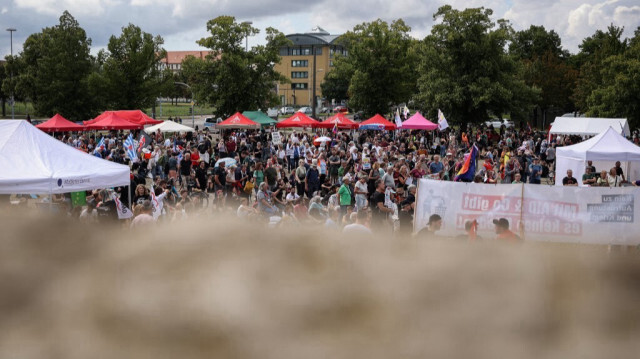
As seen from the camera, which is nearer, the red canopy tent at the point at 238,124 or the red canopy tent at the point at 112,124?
the red canopy tent at the point at 238,124

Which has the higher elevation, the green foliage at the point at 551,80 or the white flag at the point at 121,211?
the green foliage at the point at 551,80

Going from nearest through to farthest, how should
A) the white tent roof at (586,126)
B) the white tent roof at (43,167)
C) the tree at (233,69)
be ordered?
the white tent roof at (43,167) → the white tent roof at (586,126) → the tree at (233,69)

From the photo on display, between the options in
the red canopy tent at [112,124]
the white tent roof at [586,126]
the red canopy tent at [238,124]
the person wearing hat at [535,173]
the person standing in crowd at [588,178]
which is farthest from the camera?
the red canopy tent at [112,124]

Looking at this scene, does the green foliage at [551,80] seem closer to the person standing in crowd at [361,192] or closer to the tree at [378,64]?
the tree at [378,64]

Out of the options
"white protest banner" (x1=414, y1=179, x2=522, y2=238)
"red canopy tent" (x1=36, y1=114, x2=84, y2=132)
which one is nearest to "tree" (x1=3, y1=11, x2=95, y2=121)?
"red canopy tent" (x1=36, y1=114, x2=84, y2=132)

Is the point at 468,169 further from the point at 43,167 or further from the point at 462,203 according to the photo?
the point at 43,167

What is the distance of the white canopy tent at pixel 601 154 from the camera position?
1523 centimetres

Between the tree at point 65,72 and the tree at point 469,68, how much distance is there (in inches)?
1089

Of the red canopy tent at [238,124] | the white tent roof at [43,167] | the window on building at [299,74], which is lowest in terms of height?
the white tent roof at [43,167]

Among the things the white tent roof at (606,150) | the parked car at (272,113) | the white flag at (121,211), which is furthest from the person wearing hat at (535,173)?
the parked car at (272,113)

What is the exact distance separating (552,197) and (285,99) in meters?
110

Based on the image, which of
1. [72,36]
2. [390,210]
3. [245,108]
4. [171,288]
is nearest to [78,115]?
[72,36]

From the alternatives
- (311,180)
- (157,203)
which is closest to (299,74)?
(311,180)

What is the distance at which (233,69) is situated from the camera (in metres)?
41.2
